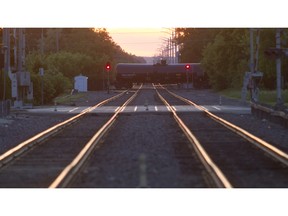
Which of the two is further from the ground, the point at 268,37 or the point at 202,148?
the point at 268,37

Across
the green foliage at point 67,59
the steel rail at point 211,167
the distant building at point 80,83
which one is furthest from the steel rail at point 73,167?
the distant building at point 80,83

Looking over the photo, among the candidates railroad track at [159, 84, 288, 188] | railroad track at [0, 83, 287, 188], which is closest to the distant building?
railroad track at [159, 84, 288, 188]

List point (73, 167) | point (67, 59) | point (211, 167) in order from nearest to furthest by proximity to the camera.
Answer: point (211, 167)
point (73, 167)
point (67, 59)

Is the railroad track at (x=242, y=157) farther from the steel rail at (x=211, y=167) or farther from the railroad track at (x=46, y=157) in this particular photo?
the railroad track at (x=46, y=157)

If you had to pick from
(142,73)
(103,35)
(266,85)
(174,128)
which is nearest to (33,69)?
(266,85)

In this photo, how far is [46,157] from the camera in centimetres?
1791

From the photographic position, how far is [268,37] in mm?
58438

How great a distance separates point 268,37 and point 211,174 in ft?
149

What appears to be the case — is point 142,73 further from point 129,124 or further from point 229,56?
point 129,124

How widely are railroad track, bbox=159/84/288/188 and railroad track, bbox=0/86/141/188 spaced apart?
292cm

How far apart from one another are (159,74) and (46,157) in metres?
93.8

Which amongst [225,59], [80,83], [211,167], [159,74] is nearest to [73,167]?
[211,167]

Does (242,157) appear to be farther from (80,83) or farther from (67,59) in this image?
(67,59)

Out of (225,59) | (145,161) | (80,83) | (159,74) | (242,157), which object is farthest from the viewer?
(159,74)
